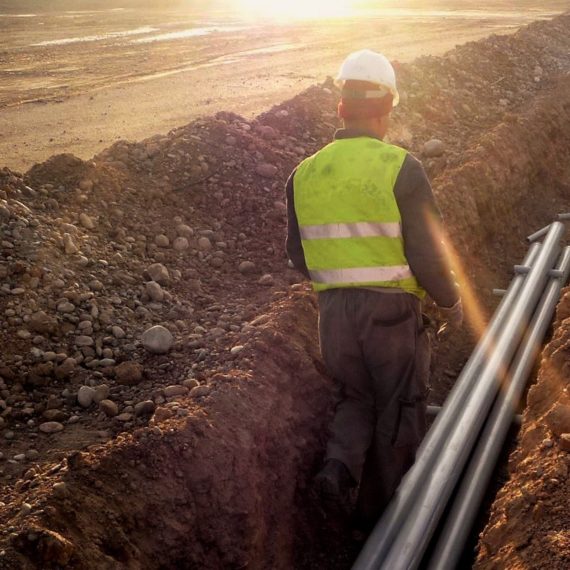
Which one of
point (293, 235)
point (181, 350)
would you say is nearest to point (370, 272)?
point (293, 235)

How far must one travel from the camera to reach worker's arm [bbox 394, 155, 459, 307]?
3.57 meters

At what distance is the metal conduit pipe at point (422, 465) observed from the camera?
12.8ft

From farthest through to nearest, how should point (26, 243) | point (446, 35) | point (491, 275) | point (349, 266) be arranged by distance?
1. point (446, 35)
2. point (491, 275)
3. point (26, 243)
4. point (349, 266)

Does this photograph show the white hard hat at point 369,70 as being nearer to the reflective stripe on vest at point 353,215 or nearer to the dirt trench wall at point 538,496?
the reflective stripe on vest at point 353,215

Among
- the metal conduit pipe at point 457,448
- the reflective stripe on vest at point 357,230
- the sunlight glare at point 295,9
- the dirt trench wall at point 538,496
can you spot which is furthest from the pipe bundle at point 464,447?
the sunlight glare at point 295,9

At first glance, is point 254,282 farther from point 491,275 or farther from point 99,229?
point 491,275

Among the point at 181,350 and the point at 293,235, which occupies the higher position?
the point at 293,235

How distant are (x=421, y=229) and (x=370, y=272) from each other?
35 cm

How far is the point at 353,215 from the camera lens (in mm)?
3678

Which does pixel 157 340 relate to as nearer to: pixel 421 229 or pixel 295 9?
pixel 421 229

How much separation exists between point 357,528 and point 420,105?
7296mm

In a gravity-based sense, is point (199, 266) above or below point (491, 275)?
above

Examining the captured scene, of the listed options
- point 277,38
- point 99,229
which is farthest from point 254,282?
point 277,38

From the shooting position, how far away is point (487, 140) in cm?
901
